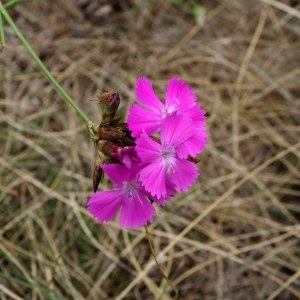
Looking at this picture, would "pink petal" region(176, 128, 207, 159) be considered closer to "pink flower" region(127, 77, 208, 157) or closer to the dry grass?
"pink flower" region(127, 77, 208, 157)

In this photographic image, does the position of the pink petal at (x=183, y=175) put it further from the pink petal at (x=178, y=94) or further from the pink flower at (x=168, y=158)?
the pink petal at (x=178, y=94)

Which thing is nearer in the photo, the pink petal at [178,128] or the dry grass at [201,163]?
the pink petal at [178,128]

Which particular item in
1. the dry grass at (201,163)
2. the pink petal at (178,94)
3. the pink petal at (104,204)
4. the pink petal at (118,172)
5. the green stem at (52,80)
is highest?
the green stem at (52,80)

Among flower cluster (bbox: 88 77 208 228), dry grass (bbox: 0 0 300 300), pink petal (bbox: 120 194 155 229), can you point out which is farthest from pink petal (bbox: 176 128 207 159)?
dry grass (bbox: 0 0 300 300)

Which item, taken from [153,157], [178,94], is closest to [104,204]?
[153,157]

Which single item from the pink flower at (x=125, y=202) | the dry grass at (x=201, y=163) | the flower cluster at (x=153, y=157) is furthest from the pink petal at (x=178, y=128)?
the dry grass at (x=201, y=163)

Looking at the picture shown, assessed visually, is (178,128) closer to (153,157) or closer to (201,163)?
(153,157)

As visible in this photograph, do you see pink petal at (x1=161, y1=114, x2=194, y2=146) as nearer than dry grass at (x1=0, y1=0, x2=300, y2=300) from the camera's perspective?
Yes
